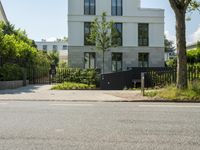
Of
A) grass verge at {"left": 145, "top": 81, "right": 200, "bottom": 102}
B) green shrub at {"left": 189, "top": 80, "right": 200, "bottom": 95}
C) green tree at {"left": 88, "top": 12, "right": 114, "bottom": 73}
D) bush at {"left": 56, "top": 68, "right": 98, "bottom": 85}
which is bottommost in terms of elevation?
grass verge at {"left": 145, "top": 81, "right": 200, "bottom": 102}

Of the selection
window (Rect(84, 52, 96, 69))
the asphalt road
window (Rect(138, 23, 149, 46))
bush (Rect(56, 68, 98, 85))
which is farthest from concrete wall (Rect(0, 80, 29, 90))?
window (Rect(138, 23, 149, 46))

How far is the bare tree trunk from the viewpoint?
18797 millimetres

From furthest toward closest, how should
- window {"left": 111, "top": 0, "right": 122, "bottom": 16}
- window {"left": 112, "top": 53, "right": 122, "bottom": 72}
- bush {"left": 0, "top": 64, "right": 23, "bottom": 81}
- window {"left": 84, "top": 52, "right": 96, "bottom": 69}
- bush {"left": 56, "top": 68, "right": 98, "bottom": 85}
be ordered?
1. window {"left": 111, "top": 0, "right": 122, "bottom": 16}
2. window {"left": 112, "top": 53, "right": 122, "bottom": 72}
3. window {"left": 84, "top": 52, "right": 96, "bottom": 69}
4. bush {"left": 56, "top": 68, "right": 98, "bottom": 85}
5. bush {"left": 0, "top": 64, "right": 23, "bottom": 81}

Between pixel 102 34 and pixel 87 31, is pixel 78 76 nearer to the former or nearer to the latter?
pixel 102 34

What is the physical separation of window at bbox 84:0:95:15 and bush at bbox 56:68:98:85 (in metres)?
15.9

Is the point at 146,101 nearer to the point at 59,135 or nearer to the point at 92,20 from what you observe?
the point at 59,135

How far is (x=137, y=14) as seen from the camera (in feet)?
159

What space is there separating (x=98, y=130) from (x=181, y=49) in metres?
10.8

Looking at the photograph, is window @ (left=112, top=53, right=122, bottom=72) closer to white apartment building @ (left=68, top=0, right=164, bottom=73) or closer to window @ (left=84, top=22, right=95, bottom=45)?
white apartment building @ (left=68, top=0, right=164, bottom=73)

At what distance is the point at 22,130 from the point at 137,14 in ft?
133

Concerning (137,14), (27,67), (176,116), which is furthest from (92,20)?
(176,116)

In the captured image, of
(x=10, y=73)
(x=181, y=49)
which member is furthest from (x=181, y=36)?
(x=10, y=73)

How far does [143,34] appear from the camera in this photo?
48.6m

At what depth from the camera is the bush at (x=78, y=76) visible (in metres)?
31.7
